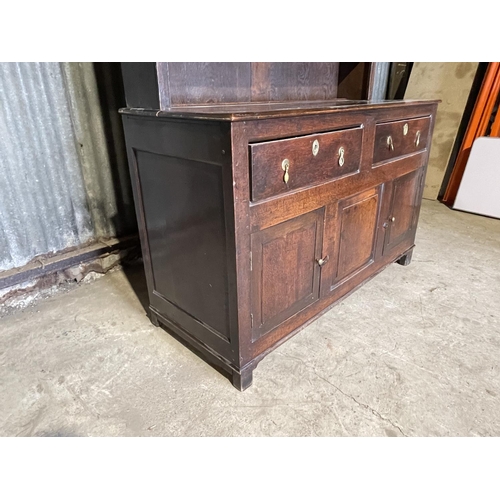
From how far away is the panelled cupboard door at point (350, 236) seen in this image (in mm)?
1585

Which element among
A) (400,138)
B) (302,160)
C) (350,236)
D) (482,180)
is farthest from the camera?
(482,180)

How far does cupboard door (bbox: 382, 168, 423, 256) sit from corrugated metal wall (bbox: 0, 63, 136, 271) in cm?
148

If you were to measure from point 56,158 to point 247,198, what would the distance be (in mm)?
1261

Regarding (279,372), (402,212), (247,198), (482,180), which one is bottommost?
(279,372)

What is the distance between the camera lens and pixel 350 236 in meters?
1.71

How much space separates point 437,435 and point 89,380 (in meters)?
1.24

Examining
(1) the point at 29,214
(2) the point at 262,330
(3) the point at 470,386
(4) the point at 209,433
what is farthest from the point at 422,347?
(1) the point at 29,214

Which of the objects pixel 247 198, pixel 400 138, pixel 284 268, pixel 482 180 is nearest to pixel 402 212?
pixel 400 138

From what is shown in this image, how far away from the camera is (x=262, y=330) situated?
1.41 meters

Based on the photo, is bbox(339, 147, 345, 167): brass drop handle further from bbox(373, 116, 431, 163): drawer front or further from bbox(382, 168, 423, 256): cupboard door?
bbox(382, 168, 423, 256): cupboard door

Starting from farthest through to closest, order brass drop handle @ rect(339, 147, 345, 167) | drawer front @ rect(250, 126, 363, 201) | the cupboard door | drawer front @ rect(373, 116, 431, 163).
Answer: the cupboard door
drawer front @ rect(373, 116, 431, 163)
brass drop handle @ rect(339, 147, 345, 167)
drawer front @ rect(250, 126, 363, 201)

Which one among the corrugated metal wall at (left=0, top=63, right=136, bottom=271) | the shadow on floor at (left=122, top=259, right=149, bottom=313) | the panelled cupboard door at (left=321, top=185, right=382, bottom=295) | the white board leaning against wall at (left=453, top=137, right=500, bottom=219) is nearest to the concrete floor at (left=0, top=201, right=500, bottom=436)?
the shadow on floor at (left=122, top=259, right=149, bottom=313)

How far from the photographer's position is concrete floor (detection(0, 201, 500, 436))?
1.27 m

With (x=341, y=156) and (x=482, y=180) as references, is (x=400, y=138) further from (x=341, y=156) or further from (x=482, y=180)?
(x=482, y=180)
